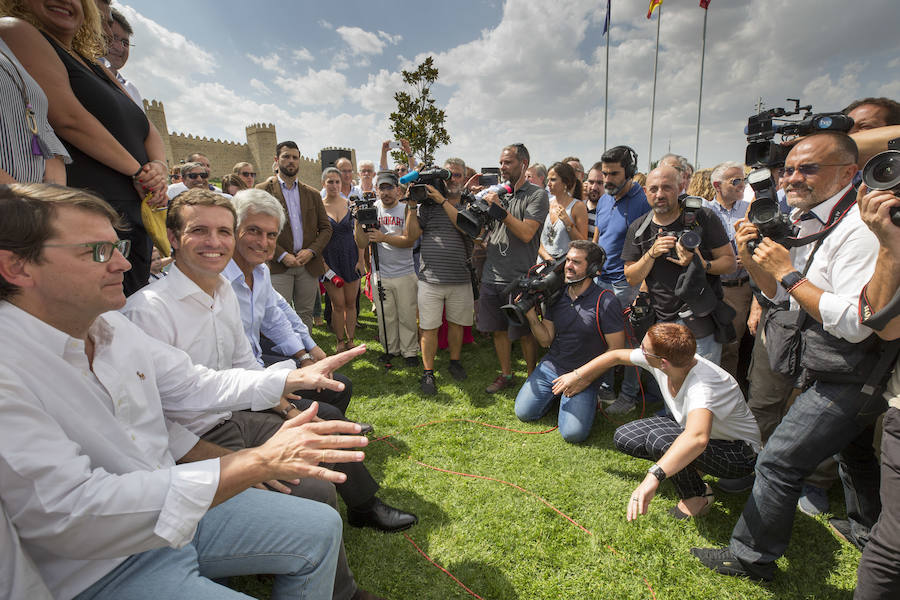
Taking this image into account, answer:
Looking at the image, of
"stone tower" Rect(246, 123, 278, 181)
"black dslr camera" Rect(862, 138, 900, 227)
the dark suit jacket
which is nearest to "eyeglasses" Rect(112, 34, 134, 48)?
the dark suit jacket

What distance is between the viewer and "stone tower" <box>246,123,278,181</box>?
34.7m

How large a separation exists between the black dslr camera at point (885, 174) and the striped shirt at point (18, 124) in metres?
3.15

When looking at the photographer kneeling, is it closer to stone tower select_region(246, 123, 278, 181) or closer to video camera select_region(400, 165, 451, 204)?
video camera select_region(400, 165, 451, 204)

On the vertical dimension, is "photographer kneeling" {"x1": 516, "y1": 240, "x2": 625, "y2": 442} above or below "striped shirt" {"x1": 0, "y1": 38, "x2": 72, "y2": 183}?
below

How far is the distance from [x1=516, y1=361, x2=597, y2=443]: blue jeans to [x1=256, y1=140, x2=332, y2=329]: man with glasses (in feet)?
8.79

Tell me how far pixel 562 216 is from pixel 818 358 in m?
2.75

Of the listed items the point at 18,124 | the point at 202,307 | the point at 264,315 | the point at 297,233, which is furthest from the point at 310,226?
the point at 18,124

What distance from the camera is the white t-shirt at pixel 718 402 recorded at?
7.70 ft

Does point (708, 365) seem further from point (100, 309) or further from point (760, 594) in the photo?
point (100, 309)

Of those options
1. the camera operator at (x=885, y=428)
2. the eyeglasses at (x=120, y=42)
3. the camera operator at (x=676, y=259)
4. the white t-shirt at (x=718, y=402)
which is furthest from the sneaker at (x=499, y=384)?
the eyeglasses at (x=120, y=42)

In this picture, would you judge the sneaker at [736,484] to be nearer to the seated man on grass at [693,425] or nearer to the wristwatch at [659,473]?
the seated man on grass at [693,425]

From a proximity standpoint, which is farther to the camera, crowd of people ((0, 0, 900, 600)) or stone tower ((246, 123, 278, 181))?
stone tower ((246, 123, 278, 181))

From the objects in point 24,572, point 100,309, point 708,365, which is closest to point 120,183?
point 100,309

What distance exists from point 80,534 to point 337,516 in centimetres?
78
